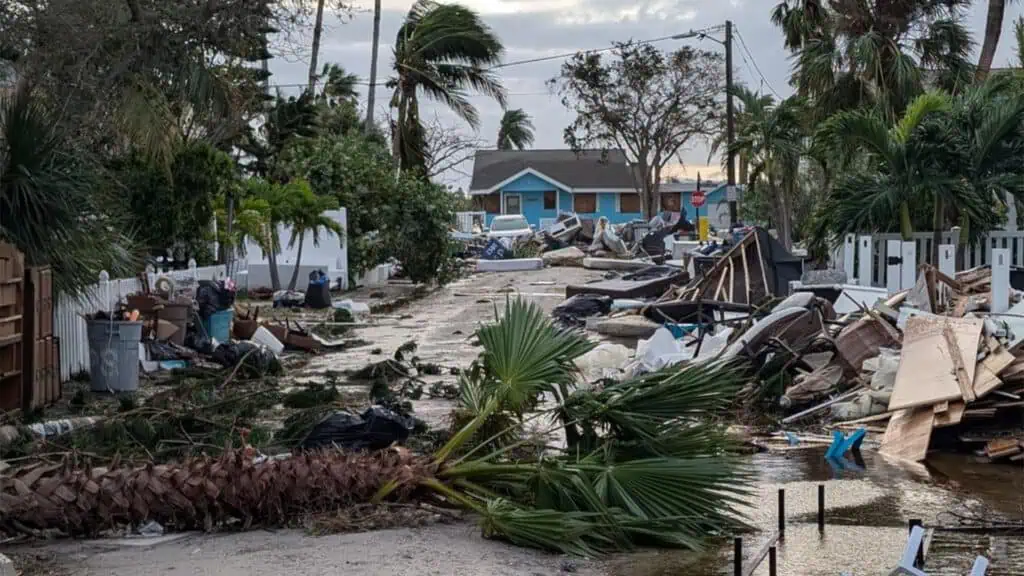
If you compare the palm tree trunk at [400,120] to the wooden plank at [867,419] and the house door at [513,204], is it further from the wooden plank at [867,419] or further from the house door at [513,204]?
the house door at [513,204]

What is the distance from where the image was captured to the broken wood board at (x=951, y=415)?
1255 cm

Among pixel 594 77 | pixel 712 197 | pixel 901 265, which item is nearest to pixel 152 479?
pixel 901 265

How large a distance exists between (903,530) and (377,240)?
85.8ft

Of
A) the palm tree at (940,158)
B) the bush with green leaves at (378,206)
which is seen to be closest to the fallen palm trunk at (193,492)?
the palm tree at (940,158)

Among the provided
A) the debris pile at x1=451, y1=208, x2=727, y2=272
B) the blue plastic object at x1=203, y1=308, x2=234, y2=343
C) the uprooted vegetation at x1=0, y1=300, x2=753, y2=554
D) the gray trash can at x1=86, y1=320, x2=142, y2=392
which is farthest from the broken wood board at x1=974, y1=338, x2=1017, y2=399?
the debris pile at x1=451, y1=208, x2=727, y2=272

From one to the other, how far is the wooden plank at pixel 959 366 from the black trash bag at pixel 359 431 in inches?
210

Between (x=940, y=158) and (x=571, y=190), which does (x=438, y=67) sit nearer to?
(x=940, y=158)

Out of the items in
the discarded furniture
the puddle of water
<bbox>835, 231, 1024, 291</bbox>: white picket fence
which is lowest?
the puddle of water

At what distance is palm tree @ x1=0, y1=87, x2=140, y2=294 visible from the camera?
43.1ft

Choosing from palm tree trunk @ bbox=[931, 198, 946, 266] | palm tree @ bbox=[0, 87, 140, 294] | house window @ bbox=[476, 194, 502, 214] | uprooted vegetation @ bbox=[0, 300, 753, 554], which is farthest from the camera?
house window @ bbox=[476, 194, 502, 214]

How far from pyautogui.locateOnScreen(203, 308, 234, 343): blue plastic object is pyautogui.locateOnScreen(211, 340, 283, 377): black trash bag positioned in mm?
1003

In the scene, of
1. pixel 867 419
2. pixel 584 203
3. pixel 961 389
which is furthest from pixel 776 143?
pixel 584 203

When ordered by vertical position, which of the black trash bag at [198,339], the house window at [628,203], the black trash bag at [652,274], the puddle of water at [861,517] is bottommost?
the puddle of water at [861,517]

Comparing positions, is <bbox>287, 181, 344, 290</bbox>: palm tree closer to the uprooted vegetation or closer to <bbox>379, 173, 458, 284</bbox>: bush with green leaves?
<bbox>379, 173, 458, 284</bbox>: bush with green leaves
